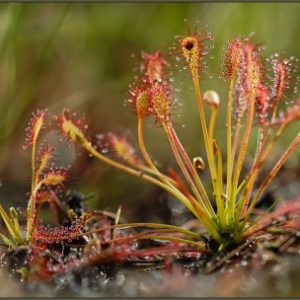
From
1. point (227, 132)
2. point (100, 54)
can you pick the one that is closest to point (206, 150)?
point (227, 132)

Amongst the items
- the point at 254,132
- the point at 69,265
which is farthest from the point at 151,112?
the point at 254,132

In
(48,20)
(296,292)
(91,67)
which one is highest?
(48,20)

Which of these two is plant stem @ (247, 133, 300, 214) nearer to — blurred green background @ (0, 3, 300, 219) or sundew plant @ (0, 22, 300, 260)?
sundew plant @ (0, 22, 300, 260)

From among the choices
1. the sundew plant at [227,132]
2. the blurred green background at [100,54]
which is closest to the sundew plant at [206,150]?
the sundew plant at [227,132]

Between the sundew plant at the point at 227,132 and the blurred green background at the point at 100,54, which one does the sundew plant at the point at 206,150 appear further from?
the blurred green background at the point at 100,54

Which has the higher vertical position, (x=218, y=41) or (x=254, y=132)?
(x=218, y=41)

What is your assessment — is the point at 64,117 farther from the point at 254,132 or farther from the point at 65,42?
the point at 65,42

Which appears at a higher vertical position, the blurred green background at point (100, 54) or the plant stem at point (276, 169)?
the blurred green background at point (100, 54)

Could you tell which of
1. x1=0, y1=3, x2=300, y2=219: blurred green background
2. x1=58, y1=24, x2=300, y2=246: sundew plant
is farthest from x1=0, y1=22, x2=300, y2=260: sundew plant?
x1=0, y1=3, x2=300, y2=219: blurred green background

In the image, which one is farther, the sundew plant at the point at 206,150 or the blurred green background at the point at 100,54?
the blurred green background at the point at 100,54

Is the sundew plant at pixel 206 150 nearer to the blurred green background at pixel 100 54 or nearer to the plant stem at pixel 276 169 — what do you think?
the plant stem at pixel 276 169
